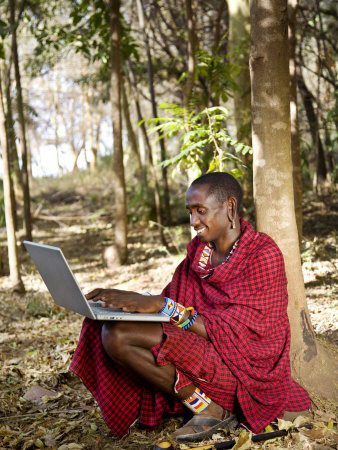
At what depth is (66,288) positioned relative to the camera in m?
2.44

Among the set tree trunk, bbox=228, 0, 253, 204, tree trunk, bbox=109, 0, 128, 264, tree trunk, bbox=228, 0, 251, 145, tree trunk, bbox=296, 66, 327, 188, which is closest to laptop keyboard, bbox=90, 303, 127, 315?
tree trunk, bbox=228, 0, 253, 204

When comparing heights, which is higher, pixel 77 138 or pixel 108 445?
pixel 77 138

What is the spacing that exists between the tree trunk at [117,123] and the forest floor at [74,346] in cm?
53

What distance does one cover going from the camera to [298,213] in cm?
536

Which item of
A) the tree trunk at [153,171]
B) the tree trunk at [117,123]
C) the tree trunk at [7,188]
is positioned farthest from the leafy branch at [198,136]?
the tree trunk at [153,171]

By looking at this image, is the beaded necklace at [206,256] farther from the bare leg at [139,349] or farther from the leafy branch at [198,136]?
the leafy branch at [198,136]

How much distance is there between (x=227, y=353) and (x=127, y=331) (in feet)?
1.73

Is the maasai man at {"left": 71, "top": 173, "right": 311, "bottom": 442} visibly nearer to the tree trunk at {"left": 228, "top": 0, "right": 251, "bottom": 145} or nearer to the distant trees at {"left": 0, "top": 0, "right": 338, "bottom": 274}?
the distant trees at {"left": 0, "top": 0, "right": 338, "bottom": 274}

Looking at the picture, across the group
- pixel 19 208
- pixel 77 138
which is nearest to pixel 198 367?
pixel 19 208

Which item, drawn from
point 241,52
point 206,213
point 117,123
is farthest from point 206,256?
point 117,123

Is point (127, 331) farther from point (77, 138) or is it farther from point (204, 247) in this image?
point (77, 138)

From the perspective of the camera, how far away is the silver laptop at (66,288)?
2.28 metres

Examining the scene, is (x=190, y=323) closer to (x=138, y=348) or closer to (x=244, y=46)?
(x=138, y=348)

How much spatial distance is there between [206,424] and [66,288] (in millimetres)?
1031
